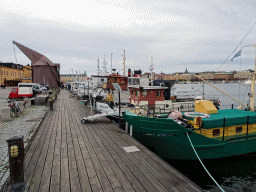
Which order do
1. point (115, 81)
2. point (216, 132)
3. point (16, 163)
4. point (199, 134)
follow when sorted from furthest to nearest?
point (115, 81) → point (216, 132) → point (199, 134) → point (16, 163)

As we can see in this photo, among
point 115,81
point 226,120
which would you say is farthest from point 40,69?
point 226,120

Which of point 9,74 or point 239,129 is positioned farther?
point 9,74

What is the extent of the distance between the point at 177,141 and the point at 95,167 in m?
5.61

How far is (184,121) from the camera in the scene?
31.0ft

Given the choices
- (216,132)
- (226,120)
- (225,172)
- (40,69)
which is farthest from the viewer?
(40,69)

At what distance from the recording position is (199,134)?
30.6ft

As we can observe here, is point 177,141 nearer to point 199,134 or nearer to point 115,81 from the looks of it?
point 199,134

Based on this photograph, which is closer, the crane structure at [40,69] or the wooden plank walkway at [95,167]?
the wooden plank walkway at [95,167]

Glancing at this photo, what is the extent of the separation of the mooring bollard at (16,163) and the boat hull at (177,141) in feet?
22.8

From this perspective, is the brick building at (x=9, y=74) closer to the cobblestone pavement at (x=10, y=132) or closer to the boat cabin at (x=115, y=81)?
the boat cabin at (x=115, y=81)

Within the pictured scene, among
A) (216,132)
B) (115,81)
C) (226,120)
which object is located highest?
(115,81)

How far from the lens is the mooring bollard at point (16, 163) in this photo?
4027 millimetres

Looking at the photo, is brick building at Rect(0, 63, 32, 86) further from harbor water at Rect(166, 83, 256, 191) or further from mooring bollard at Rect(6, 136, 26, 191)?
harbor water at Rect(166, 83, 256, 191)

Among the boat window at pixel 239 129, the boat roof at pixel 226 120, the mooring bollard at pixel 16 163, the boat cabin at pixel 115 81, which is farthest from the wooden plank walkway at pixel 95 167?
the boat cabin at pixel 115 81
